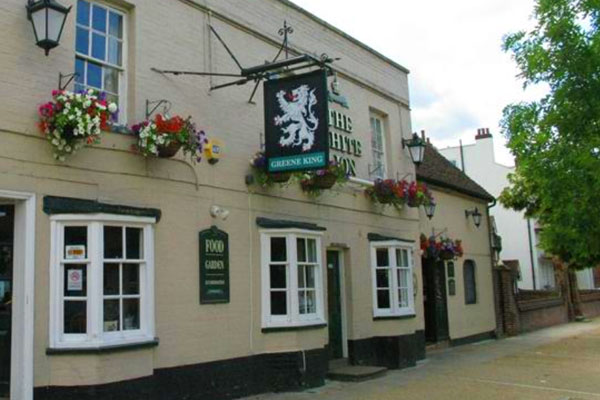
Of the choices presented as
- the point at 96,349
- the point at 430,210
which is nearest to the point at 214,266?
the point at 96,349

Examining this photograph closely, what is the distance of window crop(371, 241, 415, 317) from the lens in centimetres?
1376

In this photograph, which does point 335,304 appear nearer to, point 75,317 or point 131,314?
point 131,314

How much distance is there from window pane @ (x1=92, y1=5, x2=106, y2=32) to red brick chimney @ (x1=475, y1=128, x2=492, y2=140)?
3153cm

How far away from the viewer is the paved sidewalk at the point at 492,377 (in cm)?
1033

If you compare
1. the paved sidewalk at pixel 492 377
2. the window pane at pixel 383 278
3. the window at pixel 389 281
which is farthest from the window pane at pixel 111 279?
the window pane at pixel 383 278

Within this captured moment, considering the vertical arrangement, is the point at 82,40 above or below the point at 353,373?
above

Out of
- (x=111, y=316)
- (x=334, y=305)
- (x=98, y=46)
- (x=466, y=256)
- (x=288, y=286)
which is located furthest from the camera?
(x=466, y=256)

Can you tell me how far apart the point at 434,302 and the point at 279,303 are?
7391 millimetres

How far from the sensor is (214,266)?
973 centimetres

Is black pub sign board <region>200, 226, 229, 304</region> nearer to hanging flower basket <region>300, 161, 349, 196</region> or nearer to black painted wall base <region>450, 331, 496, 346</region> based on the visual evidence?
hanging flower basket <region>300, 161, 349, 196</region>

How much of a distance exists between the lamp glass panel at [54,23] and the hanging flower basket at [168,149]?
→ 1.90 m

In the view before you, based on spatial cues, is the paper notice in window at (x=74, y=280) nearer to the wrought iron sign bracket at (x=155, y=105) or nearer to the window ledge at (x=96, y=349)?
the window ledge at (x=96, y=349)

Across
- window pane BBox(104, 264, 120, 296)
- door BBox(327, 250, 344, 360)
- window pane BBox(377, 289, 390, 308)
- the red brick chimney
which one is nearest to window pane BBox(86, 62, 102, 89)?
window pane BBox(104, 264, 120, 296)

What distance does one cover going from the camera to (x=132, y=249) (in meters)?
8.50
